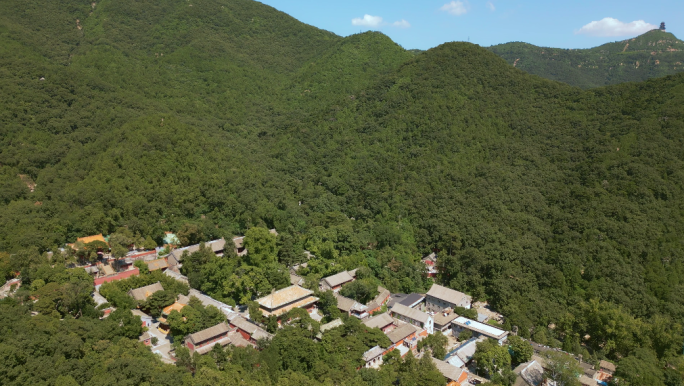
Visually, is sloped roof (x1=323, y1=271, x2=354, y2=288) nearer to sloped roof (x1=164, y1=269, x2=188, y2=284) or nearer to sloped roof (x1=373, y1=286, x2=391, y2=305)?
sloped roof (x1=373, y1=286, x2=391, y2=305)

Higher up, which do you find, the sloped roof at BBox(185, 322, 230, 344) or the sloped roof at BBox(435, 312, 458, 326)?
the sloped roof at BBox(185, 322, 230, 344)

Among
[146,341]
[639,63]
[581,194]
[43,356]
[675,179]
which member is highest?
[639,63]

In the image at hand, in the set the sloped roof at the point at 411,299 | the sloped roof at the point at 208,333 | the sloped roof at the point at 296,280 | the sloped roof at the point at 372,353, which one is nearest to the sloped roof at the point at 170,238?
the sloped roof at the point at 296,280

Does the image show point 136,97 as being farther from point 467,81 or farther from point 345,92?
point 467,81

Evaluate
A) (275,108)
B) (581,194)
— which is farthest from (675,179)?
(275,108)

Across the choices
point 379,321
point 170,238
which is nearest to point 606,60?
point 379,321

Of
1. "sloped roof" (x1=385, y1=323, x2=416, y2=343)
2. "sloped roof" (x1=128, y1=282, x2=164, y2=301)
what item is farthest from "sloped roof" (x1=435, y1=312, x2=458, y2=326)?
"sloped roof" (x1=128, y1=282, x2=164, y2=301)
